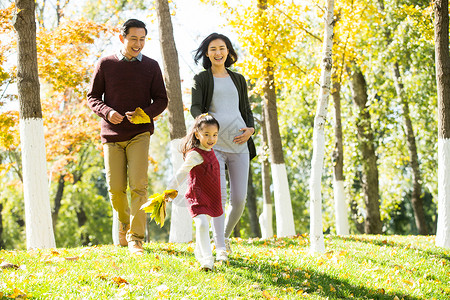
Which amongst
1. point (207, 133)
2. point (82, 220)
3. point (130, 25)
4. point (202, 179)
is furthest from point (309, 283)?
point (82, 220)

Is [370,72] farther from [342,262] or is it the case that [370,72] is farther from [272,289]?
[272,289]

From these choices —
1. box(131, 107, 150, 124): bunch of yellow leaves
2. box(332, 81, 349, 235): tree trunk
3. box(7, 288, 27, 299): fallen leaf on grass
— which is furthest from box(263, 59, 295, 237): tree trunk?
box(7, 288, 27, 299): fallen leaf on grass

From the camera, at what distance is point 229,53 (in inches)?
230

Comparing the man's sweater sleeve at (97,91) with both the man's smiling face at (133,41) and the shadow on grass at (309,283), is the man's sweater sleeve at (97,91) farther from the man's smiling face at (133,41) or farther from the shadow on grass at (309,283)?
the shadow on grass at (309,283)

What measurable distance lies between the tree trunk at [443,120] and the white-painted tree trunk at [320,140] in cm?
310

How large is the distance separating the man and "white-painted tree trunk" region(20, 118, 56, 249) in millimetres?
1958

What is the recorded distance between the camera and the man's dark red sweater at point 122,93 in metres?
5.45

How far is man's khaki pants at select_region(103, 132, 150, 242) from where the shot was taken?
17.9 feet

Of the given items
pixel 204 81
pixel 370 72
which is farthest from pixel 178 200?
pixel 370 72

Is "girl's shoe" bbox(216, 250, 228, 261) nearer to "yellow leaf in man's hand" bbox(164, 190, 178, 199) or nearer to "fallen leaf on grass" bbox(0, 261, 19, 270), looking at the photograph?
"yellow leaf in man's hand" bbox(164, 190, 178, 199)

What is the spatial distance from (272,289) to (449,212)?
542cm

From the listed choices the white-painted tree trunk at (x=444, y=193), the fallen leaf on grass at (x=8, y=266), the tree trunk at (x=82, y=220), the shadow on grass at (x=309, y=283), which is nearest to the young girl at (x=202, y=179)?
the shadow on grass at (x=309, y=283)

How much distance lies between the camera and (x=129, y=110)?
5.49 metres

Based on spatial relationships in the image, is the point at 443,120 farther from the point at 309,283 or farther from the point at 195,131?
the point at 195,131
